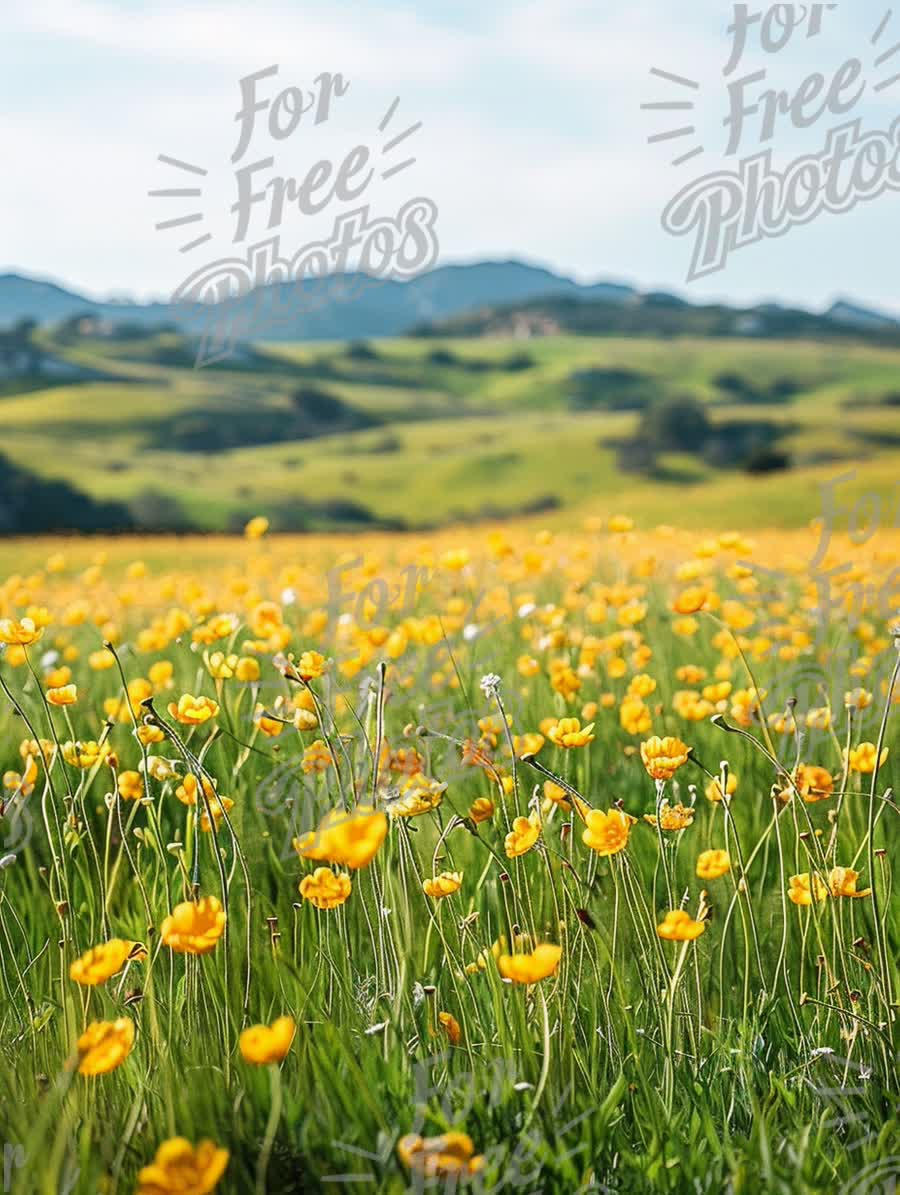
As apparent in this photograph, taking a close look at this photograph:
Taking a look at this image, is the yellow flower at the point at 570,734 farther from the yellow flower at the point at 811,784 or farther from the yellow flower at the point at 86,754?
the yellow flower at the point at 86,754

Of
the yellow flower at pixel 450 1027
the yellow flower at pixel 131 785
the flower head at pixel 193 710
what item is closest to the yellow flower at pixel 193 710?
the flower head at pixel 193 710

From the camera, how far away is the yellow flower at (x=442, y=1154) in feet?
5.30

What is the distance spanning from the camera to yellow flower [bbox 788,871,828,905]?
2604 mm

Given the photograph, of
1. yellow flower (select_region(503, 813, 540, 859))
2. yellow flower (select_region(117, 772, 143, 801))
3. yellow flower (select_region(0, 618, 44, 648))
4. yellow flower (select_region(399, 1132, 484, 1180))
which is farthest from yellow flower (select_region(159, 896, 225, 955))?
yellow flower (select_region(117, 772, 143, 801))

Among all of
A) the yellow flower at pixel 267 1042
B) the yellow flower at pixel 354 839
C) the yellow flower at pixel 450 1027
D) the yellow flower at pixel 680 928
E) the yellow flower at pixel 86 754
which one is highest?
the yellow flower at pixel 354 839

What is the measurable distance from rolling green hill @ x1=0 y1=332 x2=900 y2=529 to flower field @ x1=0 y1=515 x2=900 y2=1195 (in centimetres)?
1846

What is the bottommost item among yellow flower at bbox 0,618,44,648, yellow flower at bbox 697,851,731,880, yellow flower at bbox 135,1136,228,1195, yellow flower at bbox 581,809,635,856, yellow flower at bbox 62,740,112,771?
yellow flower at bbox 135,1136,228,1195

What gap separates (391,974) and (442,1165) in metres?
0.95

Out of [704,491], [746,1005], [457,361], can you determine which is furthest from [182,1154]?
[457,361]

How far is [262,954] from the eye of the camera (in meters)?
2.70

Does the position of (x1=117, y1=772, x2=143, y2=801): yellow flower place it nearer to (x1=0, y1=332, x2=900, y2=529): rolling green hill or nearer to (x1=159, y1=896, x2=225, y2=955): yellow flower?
(x1=159, y1=896, x2=225, y2=955): yellow flower

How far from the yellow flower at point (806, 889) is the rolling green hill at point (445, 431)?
62.7 ft

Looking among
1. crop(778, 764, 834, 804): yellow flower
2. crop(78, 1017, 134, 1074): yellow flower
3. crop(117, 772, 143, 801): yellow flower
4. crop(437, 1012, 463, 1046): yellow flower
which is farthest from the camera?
crop(117, 772, 143, 801): yellow flower

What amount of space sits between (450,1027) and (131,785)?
139cm
